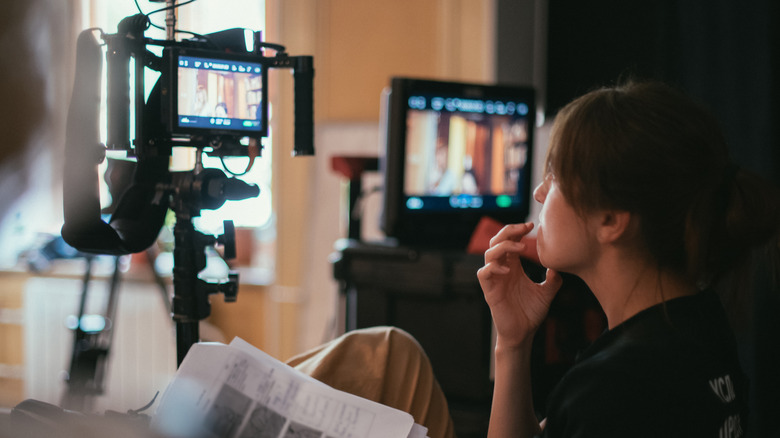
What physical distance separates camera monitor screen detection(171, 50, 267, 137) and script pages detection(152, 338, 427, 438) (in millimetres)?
406

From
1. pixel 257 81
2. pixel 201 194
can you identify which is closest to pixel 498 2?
pixel 257 81

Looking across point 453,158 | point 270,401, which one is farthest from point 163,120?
point 453,158

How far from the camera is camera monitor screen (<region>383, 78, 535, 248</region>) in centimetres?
171

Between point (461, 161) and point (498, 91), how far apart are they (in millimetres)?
226

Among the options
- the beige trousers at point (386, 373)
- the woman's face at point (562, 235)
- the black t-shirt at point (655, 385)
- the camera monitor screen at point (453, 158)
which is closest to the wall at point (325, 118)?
the camera monitor screen at point (453, 158)

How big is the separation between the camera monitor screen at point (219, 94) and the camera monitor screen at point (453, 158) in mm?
674

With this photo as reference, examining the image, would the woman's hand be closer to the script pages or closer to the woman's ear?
the woman's ear

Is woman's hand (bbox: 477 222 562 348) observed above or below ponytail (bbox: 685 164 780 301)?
below

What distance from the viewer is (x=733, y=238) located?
0.77m

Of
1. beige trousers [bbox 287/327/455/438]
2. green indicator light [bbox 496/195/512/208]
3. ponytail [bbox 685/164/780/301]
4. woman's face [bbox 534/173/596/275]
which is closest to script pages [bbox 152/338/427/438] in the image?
beige trousers [bbox 287/327/455/438]

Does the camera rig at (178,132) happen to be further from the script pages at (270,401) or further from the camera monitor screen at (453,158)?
the camera monitor screen at (453,158)

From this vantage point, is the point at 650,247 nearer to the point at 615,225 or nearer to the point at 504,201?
the point at 615,225

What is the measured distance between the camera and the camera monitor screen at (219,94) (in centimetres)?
97

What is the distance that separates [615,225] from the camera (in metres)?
0.77
